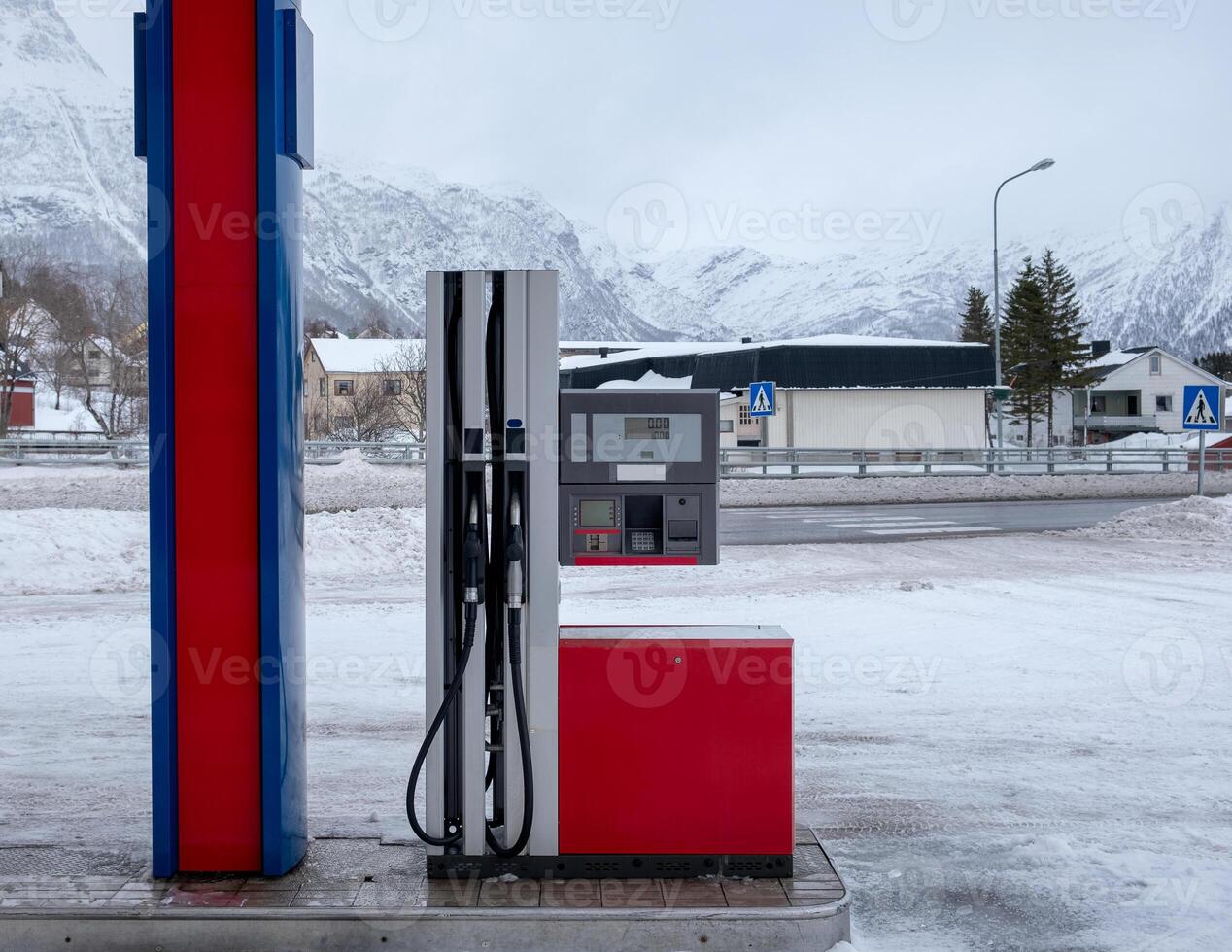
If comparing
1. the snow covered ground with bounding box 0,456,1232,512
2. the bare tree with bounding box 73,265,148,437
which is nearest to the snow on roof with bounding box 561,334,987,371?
the snow covered ground with bounding box 0,456,1232,512

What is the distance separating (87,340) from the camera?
37.9 m

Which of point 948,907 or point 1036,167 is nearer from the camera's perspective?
point 948,907

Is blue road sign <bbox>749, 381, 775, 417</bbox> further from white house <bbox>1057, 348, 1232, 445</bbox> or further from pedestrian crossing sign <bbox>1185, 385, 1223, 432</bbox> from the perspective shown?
white house <bbox>1057, 348, 1232, 445</bbox>

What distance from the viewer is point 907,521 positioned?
2066cm

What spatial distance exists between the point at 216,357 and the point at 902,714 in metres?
5.09

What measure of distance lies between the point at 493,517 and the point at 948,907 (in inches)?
92.4

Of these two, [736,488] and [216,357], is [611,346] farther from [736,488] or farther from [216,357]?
[216,357]

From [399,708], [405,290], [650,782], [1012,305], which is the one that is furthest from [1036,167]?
[405,290]

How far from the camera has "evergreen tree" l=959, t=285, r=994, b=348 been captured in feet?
276

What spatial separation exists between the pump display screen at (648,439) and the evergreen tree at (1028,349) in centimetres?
6377

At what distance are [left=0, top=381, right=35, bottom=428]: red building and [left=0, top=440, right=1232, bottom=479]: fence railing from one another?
11.6 meters

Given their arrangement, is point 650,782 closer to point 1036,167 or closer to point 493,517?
point 493,517

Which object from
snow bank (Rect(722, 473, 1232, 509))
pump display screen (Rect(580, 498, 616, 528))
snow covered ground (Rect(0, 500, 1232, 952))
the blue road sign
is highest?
the blue road sign

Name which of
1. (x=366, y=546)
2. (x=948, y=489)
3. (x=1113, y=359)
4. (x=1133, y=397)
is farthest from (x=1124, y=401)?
(x=366, y=546)
